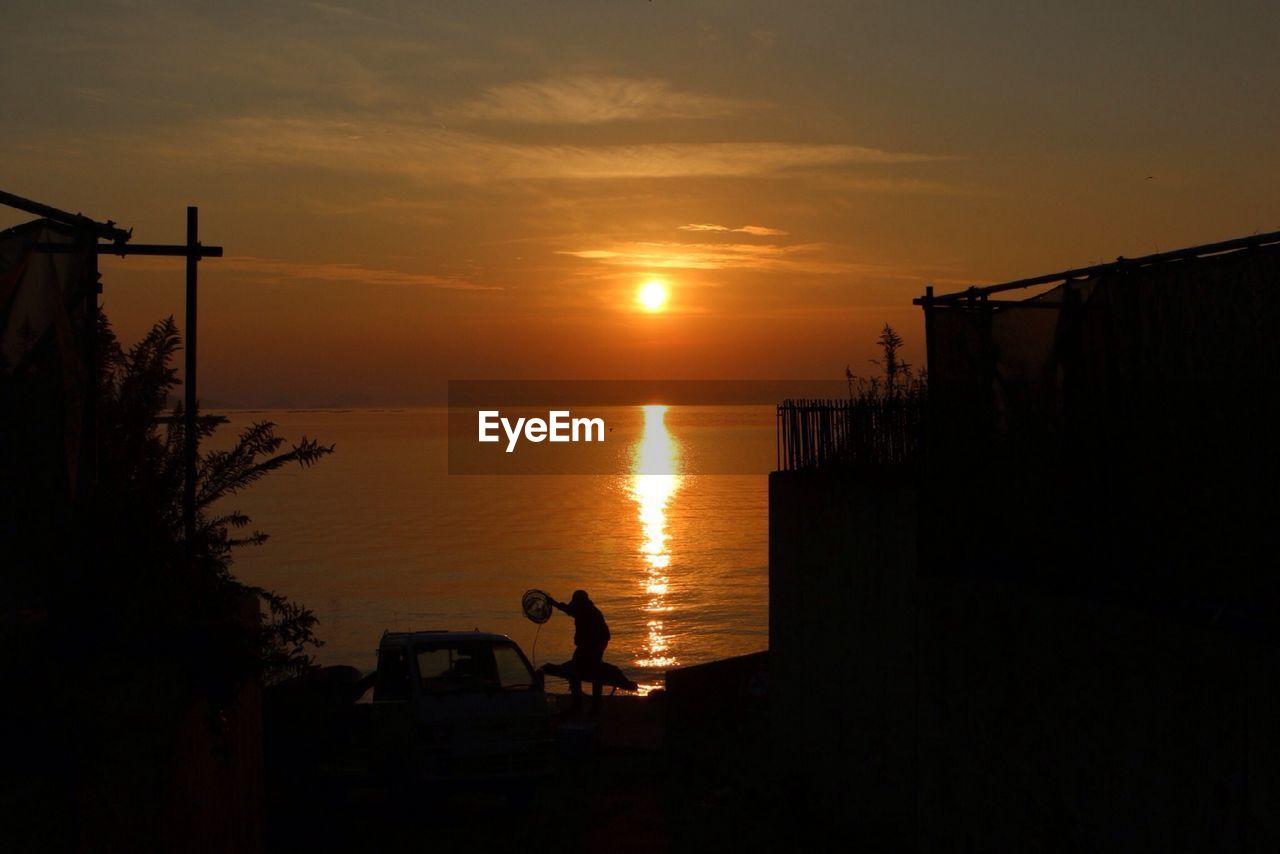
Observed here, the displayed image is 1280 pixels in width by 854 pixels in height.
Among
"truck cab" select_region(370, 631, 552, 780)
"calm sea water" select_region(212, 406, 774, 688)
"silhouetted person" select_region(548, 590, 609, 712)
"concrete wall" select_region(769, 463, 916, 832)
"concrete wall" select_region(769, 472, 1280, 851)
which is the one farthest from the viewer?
"calm sea water" select_region(212, 406, 774, 688)

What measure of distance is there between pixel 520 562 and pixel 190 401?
201 ft

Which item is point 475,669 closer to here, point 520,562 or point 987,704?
point 987,704

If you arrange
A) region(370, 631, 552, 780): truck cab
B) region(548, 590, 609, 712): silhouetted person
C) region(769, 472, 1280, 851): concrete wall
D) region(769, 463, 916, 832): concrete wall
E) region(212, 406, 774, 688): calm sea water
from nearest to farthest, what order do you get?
region(769, 472, 1280, 851): concrete wall < region(769, 463, 916, 832): concrete wall < region(370, 631, 552, 780): truck cab < region(548, 590, 609, 712): silhouetted person < region(212, 406, 774, 688): calm sea water

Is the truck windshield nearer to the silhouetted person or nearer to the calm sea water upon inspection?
the silhouetted person

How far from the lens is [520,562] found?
Answer: 226 ft

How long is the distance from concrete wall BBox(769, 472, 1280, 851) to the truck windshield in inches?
120

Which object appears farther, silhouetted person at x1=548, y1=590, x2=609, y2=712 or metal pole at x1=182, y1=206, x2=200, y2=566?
silhouetted person at x1=548, y1=590, x2=609, y2=712

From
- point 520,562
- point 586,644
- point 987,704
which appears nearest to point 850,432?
point 987,704

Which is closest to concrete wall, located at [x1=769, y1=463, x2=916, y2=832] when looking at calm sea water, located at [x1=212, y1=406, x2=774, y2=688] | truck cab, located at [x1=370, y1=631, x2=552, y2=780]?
truck cab, located at [x1=370, y1=631, x2=552, y2=780]

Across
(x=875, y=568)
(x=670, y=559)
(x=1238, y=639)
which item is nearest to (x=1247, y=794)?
(x=1238, y=639)

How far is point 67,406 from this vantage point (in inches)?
243

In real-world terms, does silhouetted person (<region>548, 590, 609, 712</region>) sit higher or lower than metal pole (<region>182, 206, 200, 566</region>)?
lower

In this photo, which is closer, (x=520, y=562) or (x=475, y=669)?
(x=475, y=669)

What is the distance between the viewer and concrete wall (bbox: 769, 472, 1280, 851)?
7793 mm
